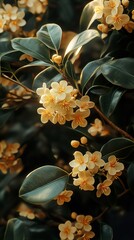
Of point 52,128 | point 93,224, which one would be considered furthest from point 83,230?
point 52,128

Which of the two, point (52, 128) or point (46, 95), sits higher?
point (46, 95)

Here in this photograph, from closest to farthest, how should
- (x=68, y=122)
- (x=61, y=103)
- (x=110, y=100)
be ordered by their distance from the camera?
(x=61, y=103) < (x=110, y=100) < (x=68, y=122)

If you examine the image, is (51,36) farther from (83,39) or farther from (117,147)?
(117,147)

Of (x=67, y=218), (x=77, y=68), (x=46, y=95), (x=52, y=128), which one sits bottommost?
(x=67, y=218)

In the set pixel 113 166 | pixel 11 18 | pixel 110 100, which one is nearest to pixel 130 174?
pixel 113 166

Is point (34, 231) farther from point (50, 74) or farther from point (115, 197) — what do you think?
point (50, 74)

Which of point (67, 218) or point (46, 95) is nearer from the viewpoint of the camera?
point (46, 95)

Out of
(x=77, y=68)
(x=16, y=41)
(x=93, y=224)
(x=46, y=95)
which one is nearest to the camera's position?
(x=46, y=95)
